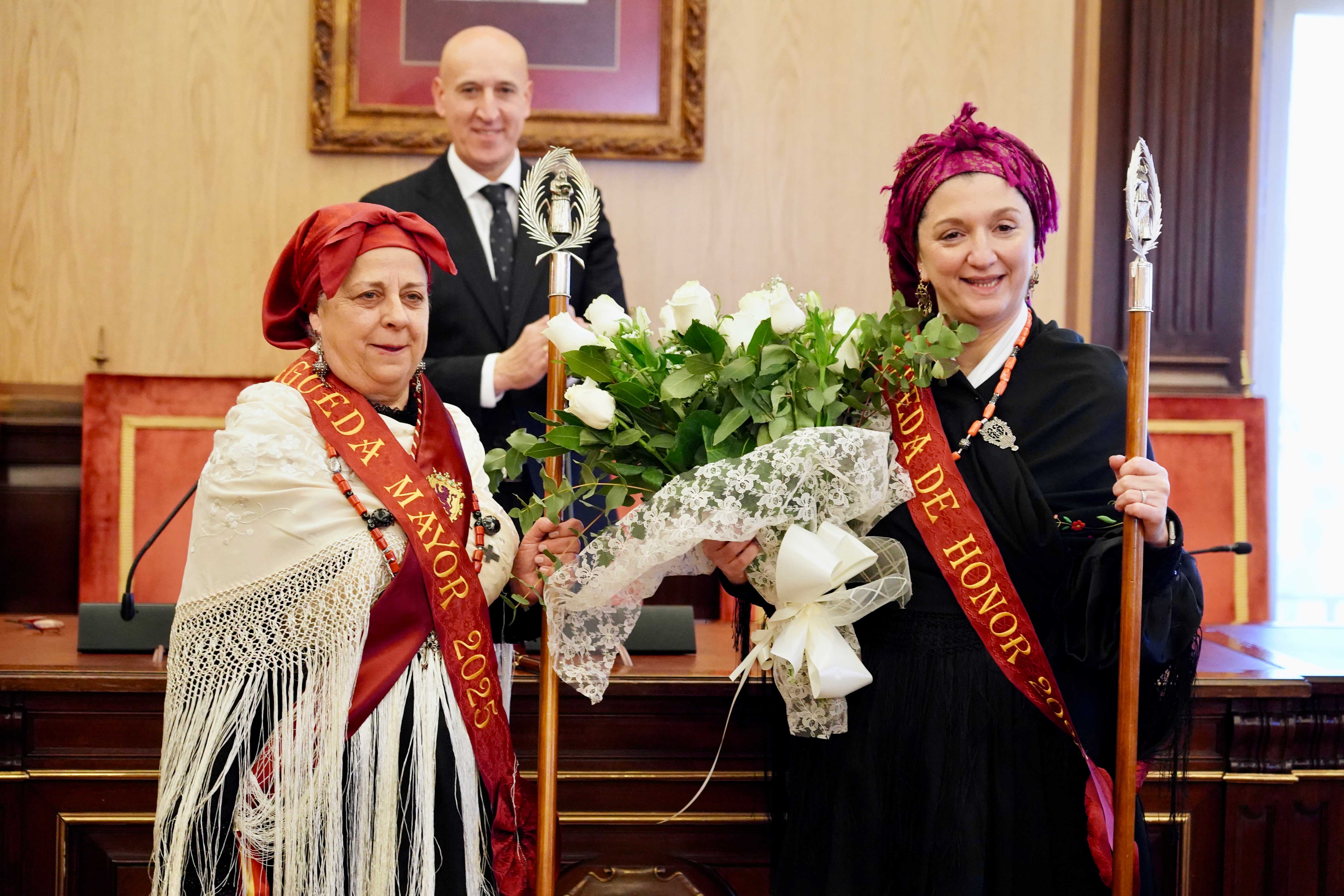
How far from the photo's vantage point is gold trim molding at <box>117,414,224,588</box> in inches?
127

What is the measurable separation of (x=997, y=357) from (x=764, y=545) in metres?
0.45

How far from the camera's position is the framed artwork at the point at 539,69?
3465mm

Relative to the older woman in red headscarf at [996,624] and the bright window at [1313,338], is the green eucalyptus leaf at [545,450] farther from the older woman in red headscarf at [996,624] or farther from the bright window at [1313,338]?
the bright window at [1313,338]

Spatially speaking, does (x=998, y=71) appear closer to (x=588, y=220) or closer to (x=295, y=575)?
(x=588, y=220)

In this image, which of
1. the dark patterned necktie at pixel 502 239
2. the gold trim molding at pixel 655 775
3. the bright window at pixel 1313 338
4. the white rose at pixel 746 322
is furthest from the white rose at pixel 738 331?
the bright window at pixel 1313 338

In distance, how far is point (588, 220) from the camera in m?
1.80

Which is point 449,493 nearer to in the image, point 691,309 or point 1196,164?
point 691,309

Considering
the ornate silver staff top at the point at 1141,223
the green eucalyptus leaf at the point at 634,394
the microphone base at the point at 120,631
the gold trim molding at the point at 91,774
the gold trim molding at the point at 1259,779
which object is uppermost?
the ornate silver staff top at the point at 1141,223

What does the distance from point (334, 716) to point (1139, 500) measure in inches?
43.1

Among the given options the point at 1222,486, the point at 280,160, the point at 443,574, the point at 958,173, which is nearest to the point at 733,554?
the point at 443,574

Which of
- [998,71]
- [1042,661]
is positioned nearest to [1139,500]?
[1042,661]

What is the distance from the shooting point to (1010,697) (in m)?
1.62

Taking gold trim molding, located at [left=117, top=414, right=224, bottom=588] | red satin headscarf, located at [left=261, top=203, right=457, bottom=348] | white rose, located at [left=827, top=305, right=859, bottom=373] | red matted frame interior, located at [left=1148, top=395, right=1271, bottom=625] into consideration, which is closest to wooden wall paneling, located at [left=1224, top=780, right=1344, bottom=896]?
red matted frame interior, located at [left=1148, top=395, right=1271, bottom=625]

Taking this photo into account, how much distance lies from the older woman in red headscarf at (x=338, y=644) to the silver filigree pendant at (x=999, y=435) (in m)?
0.66
